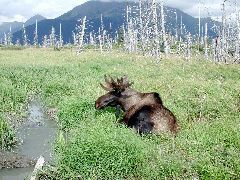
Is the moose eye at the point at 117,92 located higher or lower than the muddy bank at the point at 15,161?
higher

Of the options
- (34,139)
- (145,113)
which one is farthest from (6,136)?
(145,113)

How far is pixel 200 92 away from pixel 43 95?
21.1 feet

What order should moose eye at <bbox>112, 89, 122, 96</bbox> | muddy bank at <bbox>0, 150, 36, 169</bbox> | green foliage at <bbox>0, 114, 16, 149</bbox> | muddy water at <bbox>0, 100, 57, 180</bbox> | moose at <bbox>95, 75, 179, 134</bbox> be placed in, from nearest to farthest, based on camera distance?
1. muddy water at <bbox>0, 100, 57, 180</bbox>
2. muddy bank at <bbox>0, 150, 36, 169</bbox>
3. moose at <bbox>95, 75, 179, 134</bbox>
4. green foliage at <bbox>0, 114, 16, 149</bbox>
5. moose eye at <bbox>112, 89, 122, 96</bbox>

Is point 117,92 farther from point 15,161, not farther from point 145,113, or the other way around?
point 15,161

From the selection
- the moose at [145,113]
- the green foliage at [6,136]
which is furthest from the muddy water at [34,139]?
the moose at [145,113]

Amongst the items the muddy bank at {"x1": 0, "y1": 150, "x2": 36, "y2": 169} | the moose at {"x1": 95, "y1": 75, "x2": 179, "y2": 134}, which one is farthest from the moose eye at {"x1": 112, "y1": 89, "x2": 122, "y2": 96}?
the muddy bank at {"x1": 0, "y1": 150, "x2": 36, "y2": 169}

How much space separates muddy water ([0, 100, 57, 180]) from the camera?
8359 millimetres

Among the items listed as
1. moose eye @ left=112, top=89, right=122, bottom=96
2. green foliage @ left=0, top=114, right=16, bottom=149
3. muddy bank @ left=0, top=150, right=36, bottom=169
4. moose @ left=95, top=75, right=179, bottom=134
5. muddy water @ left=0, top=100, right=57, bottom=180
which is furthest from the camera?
moose eye @ left=112, top=89, right=122, bottom=96

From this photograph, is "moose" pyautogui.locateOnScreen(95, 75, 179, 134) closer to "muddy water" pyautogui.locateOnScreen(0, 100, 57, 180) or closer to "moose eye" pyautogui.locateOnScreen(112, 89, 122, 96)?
"moose eye" pyautogui.locateOnScreen(112, 89, 122, 96)

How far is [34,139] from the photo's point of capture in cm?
1088

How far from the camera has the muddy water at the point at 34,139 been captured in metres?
8.36

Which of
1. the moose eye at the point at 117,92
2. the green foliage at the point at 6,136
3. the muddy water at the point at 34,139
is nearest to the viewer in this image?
the muddy water at the point at 34,139

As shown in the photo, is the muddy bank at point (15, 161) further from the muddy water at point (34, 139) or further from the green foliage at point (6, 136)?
the green foliage at point (6, 136)

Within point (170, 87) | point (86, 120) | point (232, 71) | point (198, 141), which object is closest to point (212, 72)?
point (232, 71)
